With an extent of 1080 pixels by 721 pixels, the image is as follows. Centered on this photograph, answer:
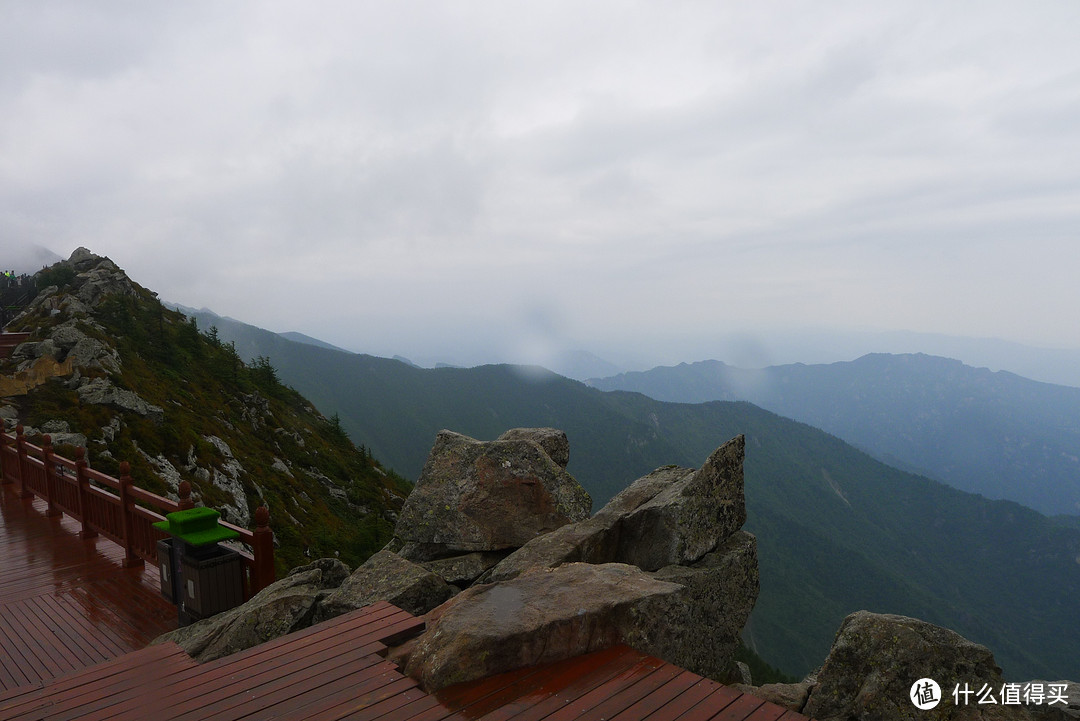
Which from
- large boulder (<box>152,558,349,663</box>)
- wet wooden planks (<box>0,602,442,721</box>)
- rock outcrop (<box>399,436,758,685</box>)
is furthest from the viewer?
rock outcrop (<box>399,436,758,685</box>)

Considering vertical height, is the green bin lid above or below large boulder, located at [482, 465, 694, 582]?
above

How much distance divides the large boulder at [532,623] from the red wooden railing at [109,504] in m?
3.49

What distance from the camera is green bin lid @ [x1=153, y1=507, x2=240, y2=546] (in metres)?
9.39

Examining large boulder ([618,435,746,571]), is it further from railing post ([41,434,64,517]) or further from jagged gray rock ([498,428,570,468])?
railing post ([41,434,64,517])

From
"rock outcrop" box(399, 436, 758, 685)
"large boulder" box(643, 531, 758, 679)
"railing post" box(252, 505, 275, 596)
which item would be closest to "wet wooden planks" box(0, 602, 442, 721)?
"rock outcrop" box(399, 436, 758, 685)

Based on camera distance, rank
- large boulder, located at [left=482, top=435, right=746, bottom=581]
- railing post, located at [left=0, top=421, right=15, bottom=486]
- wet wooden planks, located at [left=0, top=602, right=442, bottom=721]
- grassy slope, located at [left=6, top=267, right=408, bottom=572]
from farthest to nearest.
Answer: grassy slope, located at [left=6, top=267, right=408, bottom=572] < railing post, located at [left=0, top=421, right=15, bottom=486] < large boulder, located at [left=482, top=435, right=746, bottom=581] < wet wooden planks, located at [left=0, top=602, right=442, bottom=721]

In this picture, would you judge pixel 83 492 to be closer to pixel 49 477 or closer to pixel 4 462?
pixel 49 477

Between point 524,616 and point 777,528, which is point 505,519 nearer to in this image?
point 524,616

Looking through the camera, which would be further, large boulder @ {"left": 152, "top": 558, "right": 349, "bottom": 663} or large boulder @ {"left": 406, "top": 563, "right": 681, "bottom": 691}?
large boulder @ {"left": 152, "top": 558, "right": 349, "bottom": 663}

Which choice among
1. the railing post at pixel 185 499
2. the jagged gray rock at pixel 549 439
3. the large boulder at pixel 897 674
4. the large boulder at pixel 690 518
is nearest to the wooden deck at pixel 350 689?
the large boulder at pixel 897 674

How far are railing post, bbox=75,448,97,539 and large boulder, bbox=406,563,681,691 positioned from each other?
11.5 metres

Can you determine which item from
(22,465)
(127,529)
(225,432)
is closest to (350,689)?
(127,529)

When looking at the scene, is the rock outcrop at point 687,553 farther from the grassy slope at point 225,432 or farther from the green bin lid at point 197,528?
the grassy slope at point 225,432

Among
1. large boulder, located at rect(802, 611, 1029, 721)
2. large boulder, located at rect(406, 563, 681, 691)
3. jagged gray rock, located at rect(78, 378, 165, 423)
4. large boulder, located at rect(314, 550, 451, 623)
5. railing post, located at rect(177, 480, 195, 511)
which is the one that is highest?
jagged gray rock, located at rect(78, 378, 165, 423)
